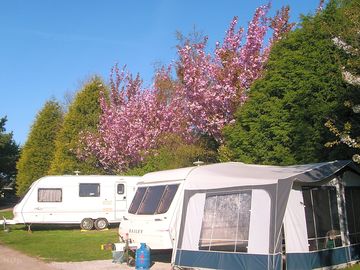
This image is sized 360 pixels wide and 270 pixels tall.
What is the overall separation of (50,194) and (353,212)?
611 inches

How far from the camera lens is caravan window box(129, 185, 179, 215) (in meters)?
13.3

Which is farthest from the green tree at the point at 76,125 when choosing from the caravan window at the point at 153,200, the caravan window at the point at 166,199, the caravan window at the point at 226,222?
the caravan window at the point at 226,222

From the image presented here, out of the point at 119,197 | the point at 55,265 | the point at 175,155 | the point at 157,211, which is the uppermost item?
the point at 175,155

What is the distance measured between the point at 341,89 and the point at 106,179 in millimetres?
13456

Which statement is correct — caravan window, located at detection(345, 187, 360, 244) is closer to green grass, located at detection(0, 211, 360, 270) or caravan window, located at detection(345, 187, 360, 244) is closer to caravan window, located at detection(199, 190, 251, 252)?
green grass, located at detection(0, 211, 360, 270)

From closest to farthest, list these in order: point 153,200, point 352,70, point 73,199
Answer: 1. point 352,70
2. point 153,200
3. point 73,199

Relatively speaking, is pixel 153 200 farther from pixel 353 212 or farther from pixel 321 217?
pixel 353 212

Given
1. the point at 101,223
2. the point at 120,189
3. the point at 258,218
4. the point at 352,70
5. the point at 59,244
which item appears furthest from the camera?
the point at 120,189

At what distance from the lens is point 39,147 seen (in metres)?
41.5

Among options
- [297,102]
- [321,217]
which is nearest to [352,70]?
[321,217]

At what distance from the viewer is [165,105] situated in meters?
30.0

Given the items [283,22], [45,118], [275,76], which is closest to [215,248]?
[275,76]

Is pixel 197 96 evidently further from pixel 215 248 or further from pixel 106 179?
pixel 215 248

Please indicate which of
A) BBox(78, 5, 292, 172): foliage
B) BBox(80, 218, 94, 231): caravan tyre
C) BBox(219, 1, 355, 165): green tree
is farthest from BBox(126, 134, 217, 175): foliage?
BBox(219, 1, 355, 165): green tree
